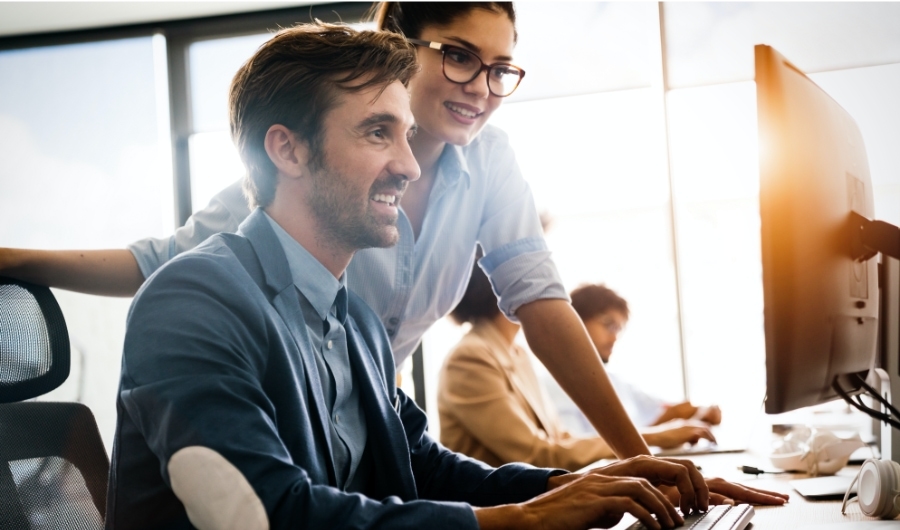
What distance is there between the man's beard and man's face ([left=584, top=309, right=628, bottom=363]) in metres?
1.91

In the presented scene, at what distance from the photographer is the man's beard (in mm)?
1081

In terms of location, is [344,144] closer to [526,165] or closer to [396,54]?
[396,54]

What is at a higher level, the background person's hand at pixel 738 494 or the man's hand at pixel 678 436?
the background person's hand at pixel 738 494

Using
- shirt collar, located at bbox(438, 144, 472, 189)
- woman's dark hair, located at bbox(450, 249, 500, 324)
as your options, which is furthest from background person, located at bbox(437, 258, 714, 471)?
shirt collar, located at bbox(438, 144, 472, 189)

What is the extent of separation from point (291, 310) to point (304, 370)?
0.25 ft

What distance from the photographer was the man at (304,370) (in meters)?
0.73

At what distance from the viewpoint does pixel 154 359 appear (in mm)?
761

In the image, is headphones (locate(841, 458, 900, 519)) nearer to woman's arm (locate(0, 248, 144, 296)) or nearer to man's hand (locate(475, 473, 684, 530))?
man's hand (locate(475, 473, 684, 530))

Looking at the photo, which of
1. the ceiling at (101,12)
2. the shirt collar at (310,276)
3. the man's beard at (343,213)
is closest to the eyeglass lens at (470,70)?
the man's beard at (343,213)

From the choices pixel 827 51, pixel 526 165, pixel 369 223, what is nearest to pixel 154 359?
pixel 369 223

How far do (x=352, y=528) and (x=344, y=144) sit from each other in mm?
573

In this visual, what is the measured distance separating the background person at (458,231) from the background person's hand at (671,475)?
35cm

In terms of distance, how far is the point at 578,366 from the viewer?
1363 mm

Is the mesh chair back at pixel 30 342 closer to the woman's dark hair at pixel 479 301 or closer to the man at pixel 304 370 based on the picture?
the man at pixel 304 370
